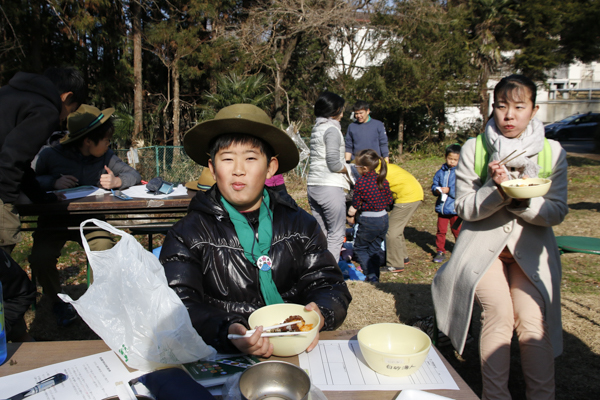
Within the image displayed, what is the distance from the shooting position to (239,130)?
188 cm

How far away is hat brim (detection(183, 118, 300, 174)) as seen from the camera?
1.82m

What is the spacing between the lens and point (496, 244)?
7.43 feet

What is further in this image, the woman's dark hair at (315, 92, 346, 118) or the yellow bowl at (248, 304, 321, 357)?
the woman's dark hair at (315, 92, 346, 118)

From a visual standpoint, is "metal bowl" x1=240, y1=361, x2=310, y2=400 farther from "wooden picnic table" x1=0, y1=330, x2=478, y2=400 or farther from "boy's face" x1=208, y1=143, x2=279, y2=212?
"boy's face" x1=208, y1=143, x2=279, y2=212

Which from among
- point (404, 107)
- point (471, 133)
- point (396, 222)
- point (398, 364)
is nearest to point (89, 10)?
point (396, 222)

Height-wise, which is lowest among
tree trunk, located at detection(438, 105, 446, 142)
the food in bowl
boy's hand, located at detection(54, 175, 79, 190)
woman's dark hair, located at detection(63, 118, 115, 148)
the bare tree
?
the food in bowl

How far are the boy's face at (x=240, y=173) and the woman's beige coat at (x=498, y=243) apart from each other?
47.9 inches

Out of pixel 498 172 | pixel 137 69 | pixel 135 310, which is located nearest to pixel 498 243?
pixel 498 172

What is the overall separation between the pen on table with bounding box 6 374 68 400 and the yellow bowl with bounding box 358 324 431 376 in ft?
2.73

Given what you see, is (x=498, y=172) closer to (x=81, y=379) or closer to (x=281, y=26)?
(x=81, y=379)

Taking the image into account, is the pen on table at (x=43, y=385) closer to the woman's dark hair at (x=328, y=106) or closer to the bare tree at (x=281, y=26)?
the woman's dark hair at (x=328, y=106)

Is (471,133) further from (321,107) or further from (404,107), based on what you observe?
(321,107)

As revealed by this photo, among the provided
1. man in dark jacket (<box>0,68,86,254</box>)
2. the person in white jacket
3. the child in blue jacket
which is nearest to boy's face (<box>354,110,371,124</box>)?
the child in blue jacket

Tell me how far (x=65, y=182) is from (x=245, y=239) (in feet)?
8.21
